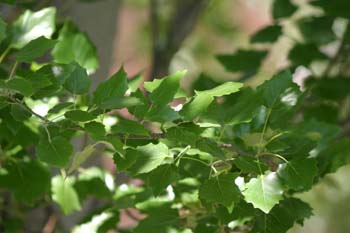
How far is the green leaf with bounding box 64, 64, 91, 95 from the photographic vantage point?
61cm

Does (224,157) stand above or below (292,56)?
above

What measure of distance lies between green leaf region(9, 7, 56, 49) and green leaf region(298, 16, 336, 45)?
0.42 meters

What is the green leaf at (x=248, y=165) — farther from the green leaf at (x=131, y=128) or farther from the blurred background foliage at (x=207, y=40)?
the blurred background foliage at (x=207, y=40)

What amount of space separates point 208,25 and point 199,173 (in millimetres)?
1196

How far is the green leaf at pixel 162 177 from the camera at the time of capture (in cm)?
59

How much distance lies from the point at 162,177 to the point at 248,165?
0.08 m

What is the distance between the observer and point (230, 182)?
0.58m

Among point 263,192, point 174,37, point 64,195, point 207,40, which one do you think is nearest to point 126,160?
point 263,192

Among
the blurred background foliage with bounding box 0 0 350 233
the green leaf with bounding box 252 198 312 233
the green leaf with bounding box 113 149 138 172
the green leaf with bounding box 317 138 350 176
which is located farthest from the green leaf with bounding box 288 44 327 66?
the green leaf with bounding box 113 149 138 172

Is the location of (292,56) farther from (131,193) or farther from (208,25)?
(208,25)

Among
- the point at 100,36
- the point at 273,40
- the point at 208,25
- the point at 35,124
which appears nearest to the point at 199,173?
the point at 35,124

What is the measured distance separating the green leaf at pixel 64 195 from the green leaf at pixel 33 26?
0.18 metres

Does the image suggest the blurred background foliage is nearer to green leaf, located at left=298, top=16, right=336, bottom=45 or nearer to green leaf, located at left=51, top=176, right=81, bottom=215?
green leaf, located at left=298, top=16, right=336, bottom=45

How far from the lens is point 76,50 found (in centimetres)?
78
